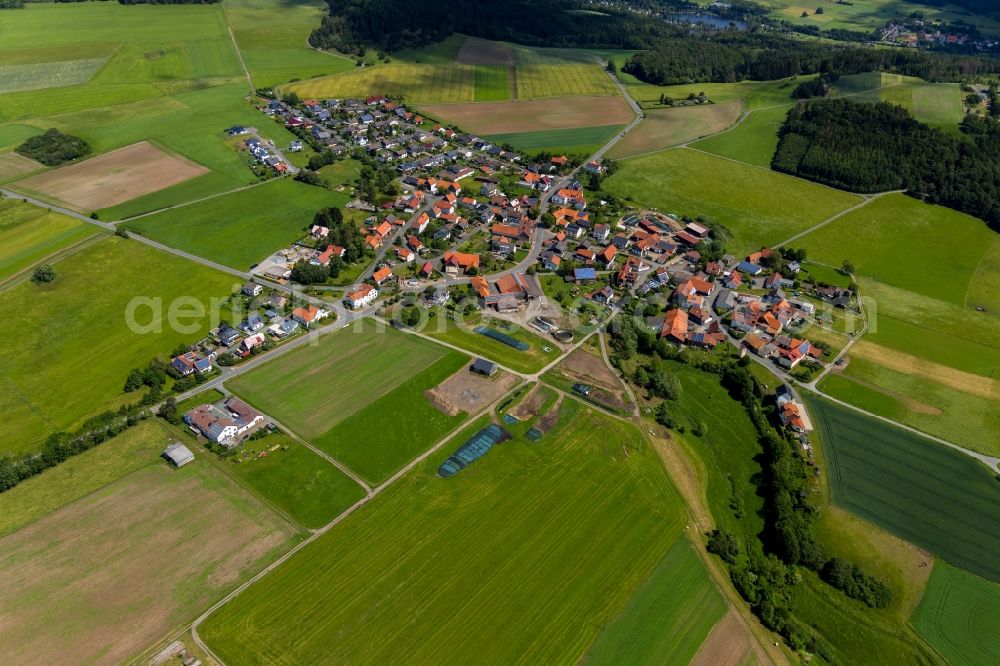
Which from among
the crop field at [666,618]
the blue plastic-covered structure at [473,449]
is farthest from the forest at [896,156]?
the crop field at [666,618]

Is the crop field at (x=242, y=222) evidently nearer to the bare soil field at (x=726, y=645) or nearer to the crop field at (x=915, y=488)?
the bare soil field at (x=726, y=645)

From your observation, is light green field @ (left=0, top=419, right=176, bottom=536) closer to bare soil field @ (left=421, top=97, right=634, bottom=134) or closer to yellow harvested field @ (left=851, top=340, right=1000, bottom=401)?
yellow harvested field @ (left=851, top=340, right=1000, bottom=401)

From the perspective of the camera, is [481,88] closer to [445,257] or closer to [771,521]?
[445,257]

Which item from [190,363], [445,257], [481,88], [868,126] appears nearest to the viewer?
[190,363]

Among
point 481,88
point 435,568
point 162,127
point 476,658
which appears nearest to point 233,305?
point 435,568

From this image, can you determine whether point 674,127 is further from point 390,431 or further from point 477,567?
point 477,567

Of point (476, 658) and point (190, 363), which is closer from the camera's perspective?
point (476, 658)

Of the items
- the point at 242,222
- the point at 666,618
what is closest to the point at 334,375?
the point at 666,618
